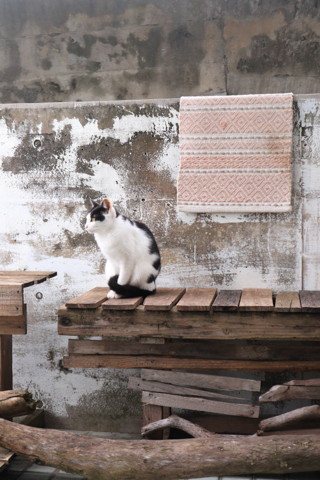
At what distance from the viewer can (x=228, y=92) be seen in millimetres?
4125

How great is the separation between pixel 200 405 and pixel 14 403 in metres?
1.08

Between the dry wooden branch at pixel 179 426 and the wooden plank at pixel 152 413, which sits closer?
the dry wooden branch at pixel 179 426

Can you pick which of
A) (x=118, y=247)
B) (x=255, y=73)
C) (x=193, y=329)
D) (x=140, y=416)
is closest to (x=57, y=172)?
(x=118, y=247)

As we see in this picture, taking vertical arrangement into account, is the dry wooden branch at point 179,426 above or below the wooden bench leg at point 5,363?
below

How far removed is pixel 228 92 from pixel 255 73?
11.4 inches

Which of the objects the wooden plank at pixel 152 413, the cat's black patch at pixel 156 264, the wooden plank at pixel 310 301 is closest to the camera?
the wooden plank at pixel 310 301

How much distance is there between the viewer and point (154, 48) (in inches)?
166

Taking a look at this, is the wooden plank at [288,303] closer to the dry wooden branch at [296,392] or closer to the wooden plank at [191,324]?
the wooden plank at [191,324]

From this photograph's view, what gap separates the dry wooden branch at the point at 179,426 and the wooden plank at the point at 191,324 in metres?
0.55

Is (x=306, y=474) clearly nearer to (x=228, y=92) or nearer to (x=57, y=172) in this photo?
(x=57, y=172)

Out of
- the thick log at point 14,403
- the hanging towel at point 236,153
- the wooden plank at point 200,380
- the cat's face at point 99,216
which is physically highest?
the hanging towel at point 236,153

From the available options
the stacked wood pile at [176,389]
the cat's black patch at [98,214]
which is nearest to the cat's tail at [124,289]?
the cat's black patch at [98,214]

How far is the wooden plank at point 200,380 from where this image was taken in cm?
268

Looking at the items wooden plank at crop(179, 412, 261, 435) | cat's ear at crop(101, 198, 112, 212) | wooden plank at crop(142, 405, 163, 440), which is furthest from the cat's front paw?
wooden plank at crop(179, 412, 261, 435)
